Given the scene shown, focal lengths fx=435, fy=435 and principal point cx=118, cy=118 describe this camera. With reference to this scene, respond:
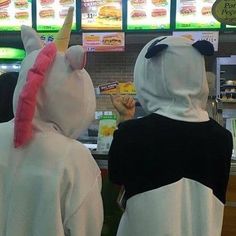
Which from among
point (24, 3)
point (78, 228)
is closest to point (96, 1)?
point (24, 3)

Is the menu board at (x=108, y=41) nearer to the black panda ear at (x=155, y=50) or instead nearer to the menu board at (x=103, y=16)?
the menu board at (x=103, y=16)

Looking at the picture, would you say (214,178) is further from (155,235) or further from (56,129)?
(56,129)

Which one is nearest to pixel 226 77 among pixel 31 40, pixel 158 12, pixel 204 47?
pixel 158 12

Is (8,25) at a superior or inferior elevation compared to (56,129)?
superior

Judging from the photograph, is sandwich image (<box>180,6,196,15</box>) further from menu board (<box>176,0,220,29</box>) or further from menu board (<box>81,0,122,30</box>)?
menu board (<box>81,0,122,30</box>)

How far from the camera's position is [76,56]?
1.41m

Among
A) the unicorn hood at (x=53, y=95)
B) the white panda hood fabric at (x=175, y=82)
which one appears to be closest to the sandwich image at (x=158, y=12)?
the white panda hood fabric at (x=175, y=82)

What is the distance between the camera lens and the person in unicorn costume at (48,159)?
1356mm

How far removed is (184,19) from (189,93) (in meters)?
2.51

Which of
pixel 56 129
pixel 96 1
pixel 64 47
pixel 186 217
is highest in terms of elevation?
pixel 96 1

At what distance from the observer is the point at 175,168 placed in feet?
5.37

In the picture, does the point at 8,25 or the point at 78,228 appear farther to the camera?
the point at 8,25

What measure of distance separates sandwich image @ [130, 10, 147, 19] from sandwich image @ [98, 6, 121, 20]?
0.13m

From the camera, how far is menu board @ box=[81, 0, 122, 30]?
13.4 feet
